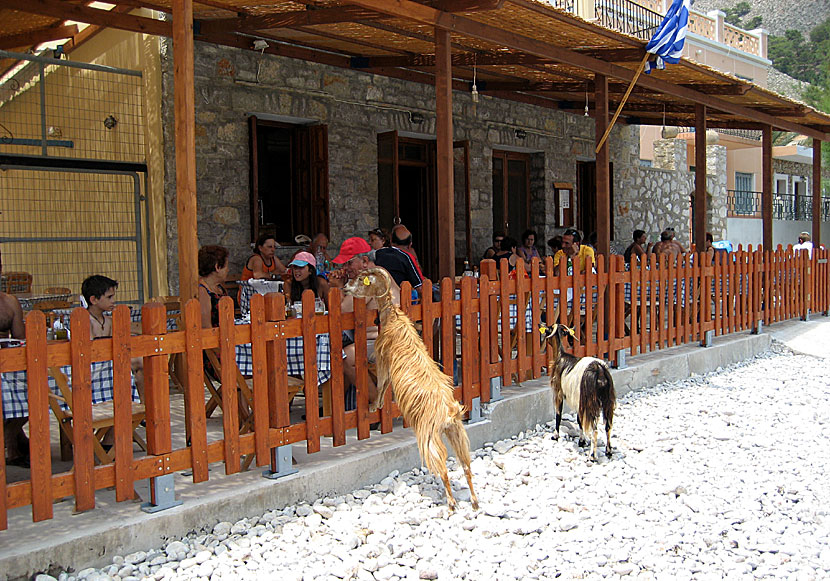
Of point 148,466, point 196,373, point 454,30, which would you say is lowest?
point 148,466

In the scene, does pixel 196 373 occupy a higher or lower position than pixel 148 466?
higher

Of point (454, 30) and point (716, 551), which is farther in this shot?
point (454, 30)

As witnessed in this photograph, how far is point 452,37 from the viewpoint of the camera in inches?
282

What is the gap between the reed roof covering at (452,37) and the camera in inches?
244

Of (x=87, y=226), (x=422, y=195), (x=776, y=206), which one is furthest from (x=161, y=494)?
(x=776, y=206)

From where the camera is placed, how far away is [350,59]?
30.0 feet

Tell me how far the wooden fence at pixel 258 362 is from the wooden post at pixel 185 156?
22.4 inches

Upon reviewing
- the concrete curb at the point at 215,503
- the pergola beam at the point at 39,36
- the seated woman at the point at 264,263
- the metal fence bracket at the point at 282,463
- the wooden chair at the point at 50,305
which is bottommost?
the concrete curb at the point at 215,503

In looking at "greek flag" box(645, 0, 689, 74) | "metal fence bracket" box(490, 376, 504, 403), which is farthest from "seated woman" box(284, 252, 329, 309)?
"greek flag" box(645, 0, 689, 74)

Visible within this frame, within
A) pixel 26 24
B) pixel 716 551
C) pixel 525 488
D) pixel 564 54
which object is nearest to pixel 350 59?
pixel 564 54

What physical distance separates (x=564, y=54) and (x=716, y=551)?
5.27 meters

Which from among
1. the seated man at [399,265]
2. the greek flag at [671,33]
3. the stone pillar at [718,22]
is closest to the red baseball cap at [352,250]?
the seated man at [399,265]

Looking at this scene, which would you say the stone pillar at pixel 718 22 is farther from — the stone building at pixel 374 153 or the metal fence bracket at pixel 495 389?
the metal fence bracket at pixel 495 389

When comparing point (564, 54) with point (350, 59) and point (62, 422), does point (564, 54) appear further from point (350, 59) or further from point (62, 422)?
point (62, 422)
